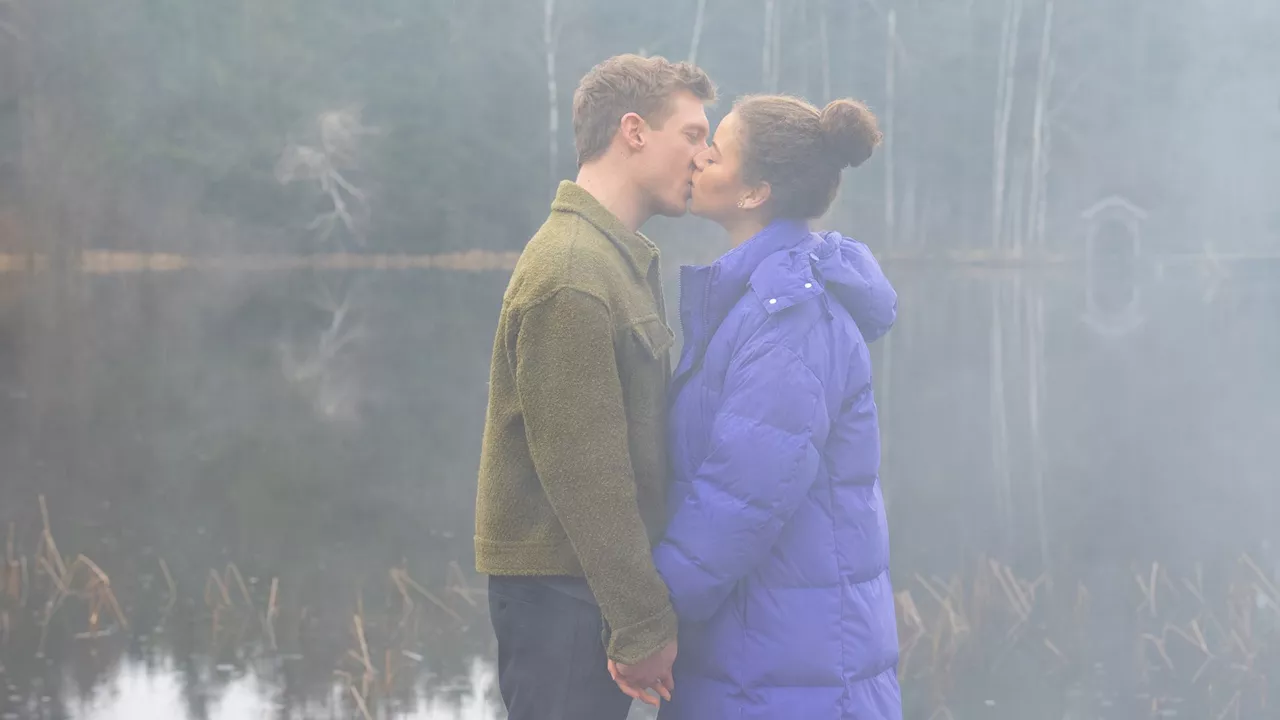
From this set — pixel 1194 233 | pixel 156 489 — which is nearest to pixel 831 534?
pixel 156 489

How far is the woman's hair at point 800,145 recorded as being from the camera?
1724 mm

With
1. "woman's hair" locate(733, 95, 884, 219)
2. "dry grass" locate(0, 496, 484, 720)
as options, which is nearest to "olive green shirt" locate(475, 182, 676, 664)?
"woman's hair" locate(733, 95, 884, 219)

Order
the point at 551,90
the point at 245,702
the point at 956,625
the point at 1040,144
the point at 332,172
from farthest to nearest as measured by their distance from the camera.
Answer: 1. the point at 1040,144
2. the point at 332,172
3. the point at 551,90
4. the point at 956,625
5. the point at 245,702

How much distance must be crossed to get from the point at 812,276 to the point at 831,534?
1.10 ft

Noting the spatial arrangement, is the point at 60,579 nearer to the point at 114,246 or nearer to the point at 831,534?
the point at 831,534

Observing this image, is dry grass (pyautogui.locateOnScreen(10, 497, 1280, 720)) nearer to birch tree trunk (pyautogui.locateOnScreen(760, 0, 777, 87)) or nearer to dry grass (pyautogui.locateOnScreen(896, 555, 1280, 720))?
dry grass (pyautogui.locateOnScreen(896, 555, 1280, 720))

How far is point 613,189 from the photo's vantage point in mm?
1780

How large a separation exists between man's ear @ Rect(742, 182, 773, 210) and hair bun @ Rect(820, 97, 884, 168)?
0.10 m

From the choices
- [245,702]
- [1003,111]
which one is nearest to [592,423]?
[245,702]

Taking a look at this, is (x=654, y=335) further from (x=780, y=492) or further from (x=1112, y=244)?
(x=1112, y=244)

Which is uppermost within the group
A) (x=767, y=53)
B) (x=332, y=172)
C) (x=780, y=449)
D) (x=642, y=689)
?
(x=767, y=53)

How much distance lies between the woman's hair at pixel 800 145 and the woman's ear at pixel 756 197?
1 cm

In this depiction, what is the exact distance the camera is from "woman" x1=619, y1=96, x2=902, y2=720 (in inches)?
64.2

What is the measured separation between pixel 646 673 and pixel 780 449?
1.08ft
